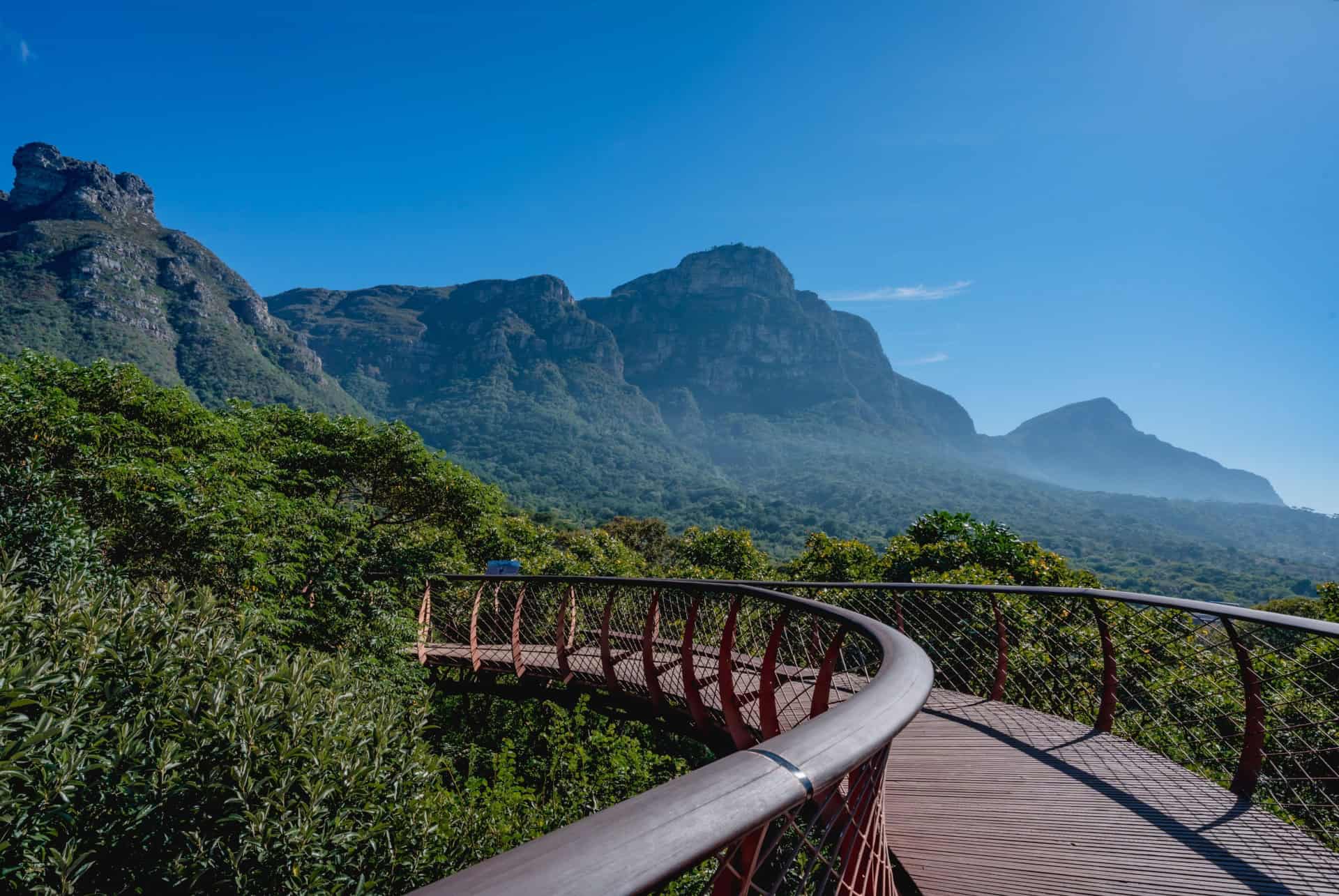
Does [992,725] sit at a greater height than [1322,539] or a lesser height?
greater

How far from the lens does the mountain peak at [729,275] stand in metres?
176

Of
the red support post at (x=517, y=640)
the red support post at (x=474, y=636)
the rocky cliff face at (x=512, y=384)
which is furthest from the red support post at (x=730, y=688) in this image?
the rocky cliff face at (x=512, y=384)

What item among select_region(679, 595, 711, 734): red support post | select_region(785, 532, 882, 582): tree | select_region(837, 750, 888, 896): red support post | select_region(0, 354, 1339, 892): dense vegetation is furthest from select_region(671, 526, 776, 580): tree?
select_region(837, 750, 888, 896): red support post

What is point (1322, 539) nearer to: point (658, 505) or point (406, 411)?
point (658, 505)

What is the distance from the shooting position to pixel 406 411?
117m

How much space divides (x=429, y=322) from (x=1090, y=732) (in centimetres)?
16278

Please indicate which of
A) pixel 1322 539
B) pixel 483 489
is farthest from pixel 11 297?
pixel 1322 539

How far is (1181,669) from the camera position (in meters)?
6.98

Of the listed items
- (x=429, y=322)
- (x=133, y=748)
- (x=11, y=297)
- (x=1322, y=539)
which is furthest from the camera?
(x=1322, y=539)

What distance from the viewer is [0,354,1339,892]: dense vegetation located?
2.34 meters

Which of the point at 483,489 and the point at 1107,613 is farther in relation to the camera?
the point at 483,489

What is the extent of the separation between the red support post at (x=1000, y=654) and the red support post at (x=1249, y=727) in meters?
1.54

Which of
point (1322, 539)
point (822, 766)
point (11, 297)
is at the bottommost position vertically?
point (1322, 539)

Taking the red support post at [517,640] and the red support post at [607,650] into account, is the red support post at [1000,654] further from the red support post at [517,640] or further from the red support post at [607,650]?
the red support post at [517,640]
